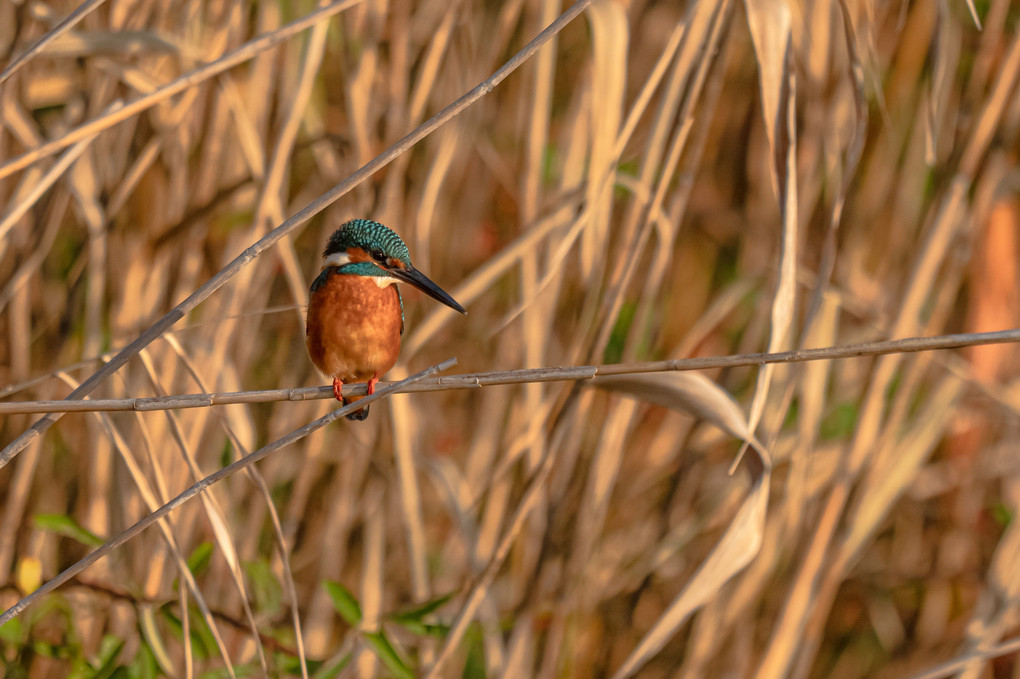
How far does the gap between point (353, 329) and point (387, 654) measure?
1.82ft

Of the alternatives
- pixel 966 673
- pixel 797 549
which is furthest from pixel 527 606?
pixel 966 673

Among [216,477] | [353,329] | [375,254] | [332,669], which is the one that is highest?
[375,254]

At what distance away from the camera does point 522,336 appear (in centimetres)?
187

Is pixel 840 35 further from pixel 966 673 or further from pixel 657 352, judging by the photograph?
pixel 966 673

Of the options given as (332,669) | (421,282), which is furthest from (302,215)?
(332,669)

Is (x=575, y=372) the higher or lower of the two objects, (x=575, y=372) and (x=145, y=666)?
the higher

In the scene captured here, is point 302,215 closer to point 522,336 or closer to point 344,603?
point 344,603

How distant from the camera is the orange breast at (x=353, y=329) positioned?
150 cm

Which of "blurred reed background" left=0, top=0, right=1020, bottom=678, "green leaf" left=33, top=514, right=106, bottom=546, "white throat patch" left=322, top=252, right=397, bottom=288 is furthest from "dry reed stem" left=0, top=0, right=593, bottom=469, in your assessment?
"white throat patch" left=322, top=252, right=397, bottom=288

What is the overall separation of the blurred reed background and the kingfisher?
17cm

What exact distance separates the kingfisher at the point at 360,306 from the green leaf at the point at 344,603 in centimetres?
35

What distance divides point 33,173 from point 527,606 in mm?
1274

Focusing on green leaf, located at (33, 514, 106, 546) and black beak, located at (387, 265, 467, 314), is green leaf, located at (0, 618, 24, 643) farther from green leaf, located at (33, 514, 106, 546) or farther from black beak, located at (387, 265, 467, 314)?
black beak, located at (387, 265, 467, 314)

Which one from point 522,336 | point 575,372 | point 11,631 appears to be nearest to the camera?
point 575,372
